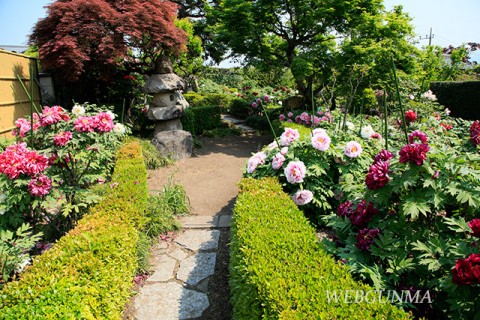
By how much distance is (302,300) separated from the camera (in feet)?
4.97

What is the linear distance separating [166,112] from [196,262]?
4614mm

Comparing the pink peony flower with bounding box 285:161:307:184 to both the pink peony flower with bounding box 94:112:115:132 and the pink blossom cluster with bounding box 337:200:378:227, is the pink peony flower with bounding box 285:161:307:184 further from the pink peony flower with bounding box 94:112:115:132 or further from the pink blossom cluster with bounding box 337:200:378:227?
the pink peony flower with bounding box 94:112:115:132

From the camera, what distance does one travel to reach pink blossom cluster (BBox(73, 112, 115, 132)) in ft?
9.84

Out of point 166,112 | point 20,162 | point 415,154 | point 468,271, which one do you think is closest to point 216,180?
point 166,112

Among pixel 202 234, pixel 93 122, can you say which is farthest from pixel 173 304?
pixel 93 122

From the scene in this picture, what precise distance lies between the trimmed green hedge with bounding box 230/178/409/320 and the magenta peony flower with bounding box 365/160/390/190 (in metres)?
0.53

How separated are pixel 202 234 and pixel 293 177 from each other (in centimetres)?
138

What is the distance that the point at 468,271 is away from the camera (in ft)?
4.26

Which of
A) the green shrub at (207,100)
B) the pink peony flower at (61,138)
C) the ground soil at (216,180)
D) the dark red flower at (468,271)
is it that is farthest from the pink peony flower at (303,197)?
the green shrub at (207,100)

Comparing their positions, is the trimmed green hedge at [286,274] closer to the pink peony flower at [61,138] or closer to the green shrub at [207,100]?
the pink peony flower at [61,138]

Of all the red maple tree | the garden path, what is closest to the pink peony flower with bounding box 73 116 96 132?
the garden path

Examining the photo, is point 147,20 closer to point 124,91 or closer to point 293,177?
point 124,91

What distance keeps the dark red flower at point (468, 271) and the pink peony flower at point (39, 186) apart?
302 centimetres

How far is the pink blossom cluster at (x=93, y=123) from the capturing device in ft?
9.84
